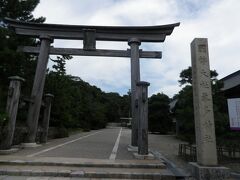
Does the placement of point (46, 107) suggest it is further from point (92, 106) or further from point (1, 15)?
point (92, 106)

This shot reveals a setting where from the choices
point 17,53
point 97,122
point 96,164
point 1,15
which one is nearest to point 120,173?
point 96,164

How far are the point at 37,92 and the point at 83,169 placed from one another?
20.0 feet

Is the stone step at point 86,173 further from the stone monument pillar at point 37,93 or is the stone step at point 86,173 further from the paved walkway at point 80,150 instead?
the stone monument pillar at point 37,93

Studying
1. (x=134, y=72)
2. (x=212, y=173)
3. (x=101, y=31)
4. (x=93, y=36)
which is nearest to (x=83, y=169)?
(x=212, y=173)

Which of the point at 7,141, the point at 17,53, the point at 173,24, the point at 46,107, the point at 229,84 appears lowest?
the point at 7,141

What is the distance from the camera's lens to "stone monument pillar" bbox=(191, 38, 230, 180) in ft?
21.0

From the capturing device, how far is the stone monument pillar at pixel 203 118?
21.0 ft

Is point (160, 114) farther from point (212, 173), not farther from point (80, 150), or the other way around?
point (212, 173)

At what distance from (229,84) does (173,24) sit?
422 centimetres

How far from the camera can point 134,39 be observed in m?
12.6

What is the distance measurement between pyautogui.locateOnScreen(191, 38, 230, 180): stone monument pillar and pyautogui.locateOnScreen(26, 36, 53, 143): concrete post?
7569 mm

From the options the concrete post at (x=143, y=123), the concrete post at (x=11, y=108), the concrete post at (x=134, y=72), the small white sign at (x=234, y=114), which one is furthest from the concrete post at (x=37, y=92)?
the small white sign at (x=234, y=114)

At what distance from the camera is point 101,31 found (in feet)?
42.0

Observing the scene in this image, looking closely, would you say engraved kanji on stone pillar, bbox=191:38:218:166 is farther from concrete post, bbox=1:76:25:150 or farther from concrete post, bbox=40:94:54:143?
concrete post, bbox=40:94:54:143
